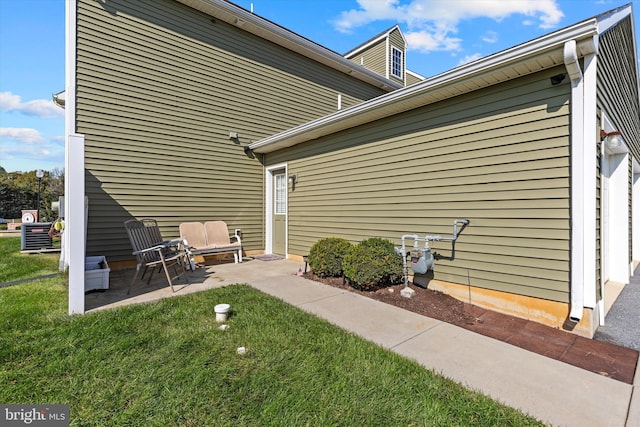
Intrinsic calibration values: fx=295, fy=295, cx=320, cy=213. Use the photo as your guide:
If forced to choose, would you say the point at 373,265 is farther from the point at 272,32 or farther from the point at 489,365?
the point at 272,32

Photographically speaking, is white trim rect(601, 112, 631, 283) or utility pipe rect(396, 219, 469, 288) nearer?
utility pipe rect(396, 219, 469, 288)

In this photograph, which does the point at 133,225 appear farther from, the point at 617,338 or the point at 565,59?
the point at 617,338

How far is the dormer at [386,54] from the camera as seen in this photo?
38.5 feet

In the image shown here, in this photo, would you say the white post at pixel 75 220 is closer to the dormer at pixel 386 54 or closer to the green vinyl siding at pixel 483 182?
the green vinyl siding at pixel 483 182

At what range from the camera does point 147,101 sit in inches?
233

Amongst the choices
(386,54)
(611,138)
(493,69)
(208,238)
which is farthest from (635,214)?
(208,238)

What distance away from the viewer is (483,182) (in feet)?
11.9

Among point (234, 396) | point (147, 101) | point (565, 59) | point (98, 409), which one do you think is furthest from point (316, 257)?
point (147, 101)

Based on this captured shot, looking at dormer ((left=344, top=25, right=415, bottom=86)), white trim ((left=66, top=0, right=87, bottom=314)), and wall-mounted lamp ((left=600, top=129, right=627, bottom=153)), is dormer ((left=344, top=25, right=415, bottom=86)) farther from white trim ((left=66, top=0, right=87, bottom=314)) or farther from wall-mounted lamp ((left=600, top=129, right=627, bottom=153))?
white trim ((left=66, top=0, right=87, bottom=314))

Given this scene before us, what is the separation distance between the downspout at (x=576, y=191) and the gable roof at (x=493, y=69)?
0.25m

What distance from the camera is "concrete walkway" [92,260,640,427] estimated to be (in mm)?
1807

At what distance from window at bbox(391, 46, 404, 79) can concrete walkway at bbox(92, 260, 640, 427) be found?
1102 cm

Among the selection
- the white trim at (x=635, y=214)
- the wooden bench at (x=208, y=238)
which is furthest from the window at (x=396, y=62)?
the wooden bench at (x=208, y=238)

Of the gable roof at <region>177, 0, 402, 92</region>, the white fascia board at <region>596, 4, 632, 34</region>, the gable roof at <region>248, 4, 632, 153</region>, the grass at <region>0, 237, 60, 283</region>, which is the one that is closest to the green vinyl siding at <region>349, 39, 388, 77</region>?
the gable roof at <region>177, 0, 402, 92</region>
